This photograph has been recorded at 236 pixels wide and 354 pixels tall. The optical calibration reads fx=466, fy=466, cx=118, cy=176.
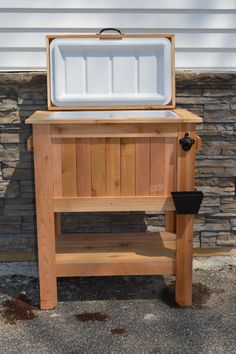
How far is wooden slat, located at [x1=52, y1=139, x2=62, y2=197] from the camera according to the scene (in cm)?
248

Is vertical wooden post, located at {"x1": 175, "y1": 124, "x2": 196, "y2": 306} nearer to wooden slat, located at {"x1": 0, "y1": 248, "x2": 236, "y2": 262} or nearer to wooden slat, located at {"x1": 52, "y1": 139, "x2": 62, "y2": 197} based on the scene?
wooden slat, located at {"x1": 52, "y1": 139, "x2": 62, "y2": 197}

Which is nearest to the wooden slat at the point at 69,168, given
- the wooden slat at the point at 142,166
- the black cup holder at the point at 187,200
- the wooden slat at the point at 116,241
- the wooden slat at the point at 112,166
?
the wooden slat at the point at 112,166

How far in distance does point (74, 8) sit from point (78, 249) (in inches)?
63.0

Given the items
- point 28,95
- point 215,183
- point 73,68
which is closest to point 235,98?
point 215,183

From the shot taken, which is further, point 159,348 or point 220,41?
point 220,41

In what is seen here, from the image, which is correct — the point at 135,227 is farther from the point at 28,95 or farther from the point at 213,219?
the point at 28,95

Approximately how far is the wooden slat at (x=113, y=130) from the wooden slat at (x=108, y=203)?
348 mm

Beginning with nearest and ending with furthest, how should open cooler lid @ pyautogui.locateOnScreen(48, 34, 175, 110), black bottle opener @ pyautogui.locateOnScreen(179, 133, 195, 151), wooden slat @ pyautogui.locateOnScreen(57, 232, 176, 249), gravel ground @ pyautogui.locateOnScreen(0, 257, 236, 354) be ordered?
gravel ground @ pyautogui.locateOnScreen(0, 257, 236, 354) → black bottle opener @ pyautogui.locateOnScreen(179, 133, 195, 151) → wooden slat @ pyautogui.locateOnScreen(57, 232, 176, 249) → open cooler lid @ pyautogui.locateOnScreen(48, 34, 175, 110)

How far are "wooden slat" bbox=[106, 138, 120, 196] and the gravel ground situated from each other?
0.71m

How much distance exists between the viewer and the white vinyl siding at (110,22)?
3.13m

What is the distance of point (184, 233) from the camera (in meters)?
2.61

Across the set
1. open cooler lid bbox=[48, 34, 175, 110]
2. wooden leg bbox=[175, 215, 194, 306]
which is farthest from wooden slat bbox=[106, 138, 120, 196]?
open cooler lid bbox=[48, 34, 175, 110]

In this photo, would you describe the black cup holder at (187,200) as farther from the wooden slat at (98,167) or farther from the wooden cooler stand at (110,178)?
the wooden slat at (98,167)

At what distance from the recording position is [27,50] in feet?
10.4
